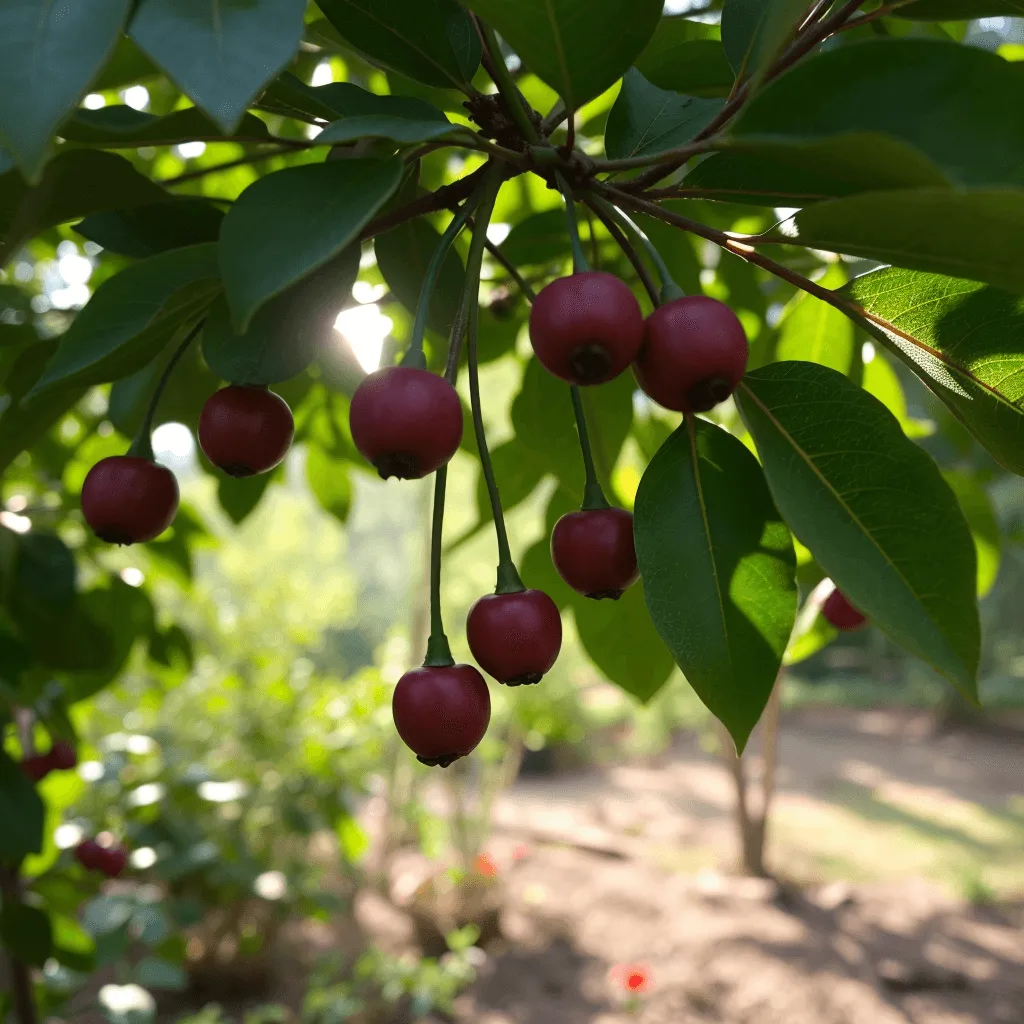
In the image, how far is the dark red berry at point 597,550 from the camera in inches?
24.1

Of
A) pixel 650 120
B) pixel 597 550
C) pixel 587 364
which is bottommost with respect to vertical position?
pixel 597 550

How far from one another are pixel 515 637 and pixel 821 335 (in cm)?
60

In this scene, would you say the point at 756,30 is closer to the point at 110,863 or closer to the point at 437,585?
the point at 437,585

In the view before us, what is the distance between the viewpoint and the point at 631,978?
3.29m

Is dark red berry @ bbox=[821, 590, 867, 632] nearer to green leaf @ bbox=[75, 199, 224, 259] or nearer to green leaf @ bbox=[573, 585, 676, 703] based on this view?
green leaf @ bbox=[573, 585, 676, 703]

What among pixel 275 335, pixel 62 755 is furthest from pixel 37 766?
pixel 275 335

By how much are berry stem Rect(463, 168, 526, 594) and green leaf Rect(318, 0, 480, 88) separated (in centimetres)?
9

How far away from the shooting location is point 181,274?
48cm

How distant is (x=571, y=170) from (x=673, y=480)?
0.20 meters

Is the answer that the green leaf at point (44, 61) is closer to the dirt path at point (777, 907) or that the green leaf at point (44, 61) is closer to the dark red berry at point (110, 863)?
the dark red berry at point (110, 863)

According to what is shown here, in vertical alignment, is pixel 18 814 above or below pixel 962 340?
below

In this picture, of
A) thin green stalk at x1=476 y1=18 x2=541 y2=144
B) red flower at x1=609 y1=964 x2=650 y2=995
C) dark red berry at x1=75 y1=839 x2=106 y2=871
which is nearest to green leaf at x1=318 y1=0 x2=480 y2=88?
thin green stalk at x1=476 y1=18 x2=541 y2=144

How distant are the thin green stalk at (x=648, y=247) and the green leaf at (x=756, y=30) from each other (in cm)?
11

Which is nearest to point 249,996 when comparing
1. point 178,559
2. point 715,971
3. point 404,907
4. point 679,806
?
point 404,907
